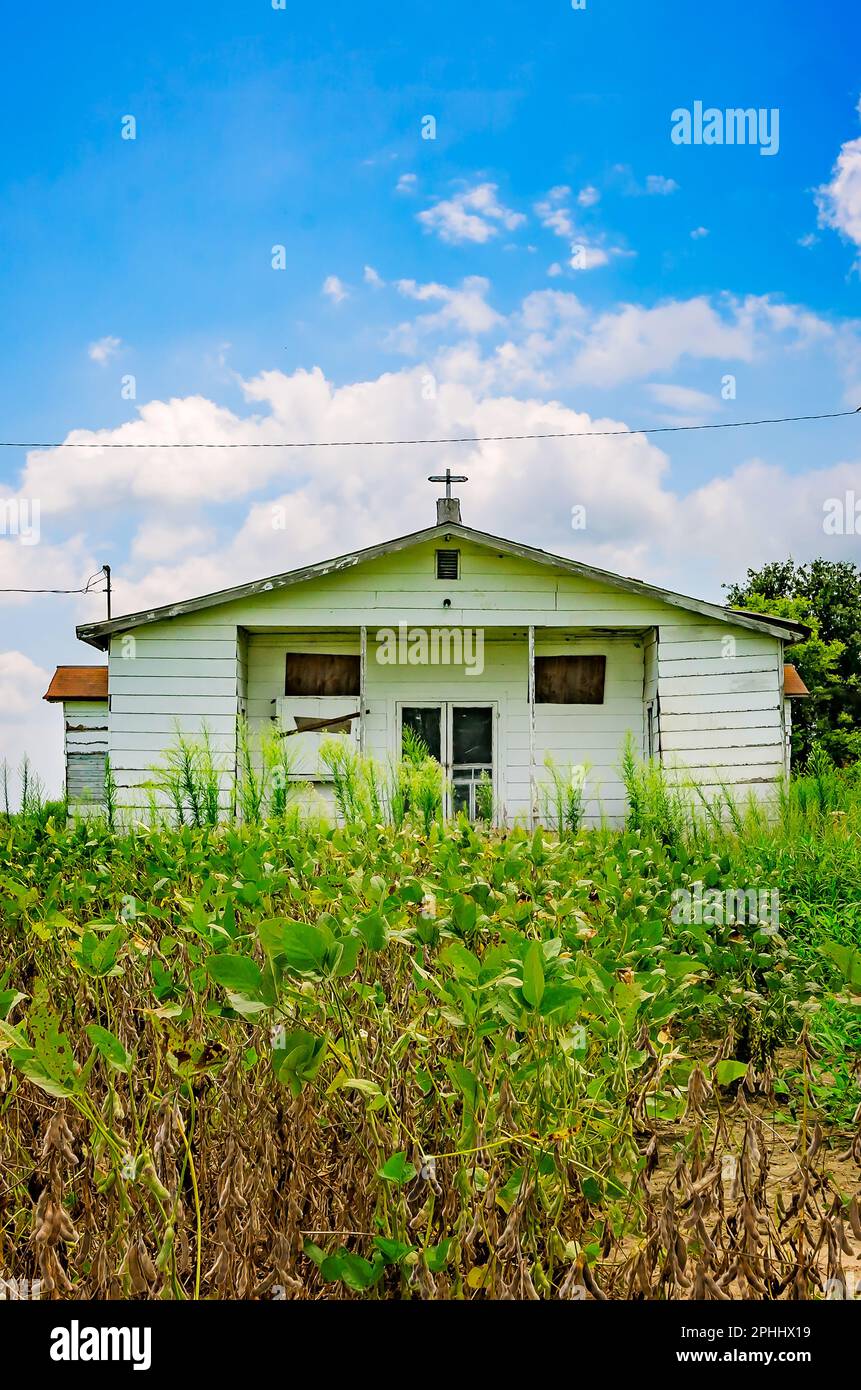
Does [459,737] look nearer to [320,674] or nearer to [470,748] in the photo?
[470,748]

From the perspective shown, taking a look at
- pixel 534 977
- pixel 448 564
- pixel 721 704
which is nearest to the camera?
pixel 534 977

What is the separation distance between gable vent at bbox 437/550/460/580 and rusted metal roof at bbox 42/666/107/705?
17.1 feet

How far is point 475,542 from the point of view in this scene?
47.7ft

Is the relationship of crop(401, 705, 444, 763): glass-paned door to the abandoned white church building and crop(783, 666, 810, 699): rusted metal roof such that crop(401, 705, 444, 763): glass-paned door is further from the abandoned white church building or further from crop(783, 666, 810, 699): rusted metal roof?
crop(783, 666, 810, 699): rusted metal roof

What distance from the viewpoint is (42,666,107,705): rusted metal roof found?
52.1ft

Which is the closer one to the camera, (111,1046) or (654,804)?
(111,1046)

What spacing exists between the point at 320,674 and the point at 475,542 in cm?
299

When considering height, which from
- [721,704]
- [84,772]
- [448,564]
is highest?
[448,564]

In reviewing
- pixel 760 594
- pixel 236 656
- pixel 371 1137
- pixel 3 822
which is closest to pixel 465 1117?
pixel 371 1137

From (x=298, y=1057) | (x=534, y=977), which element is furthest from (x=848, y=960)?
(x=298, y=1057)

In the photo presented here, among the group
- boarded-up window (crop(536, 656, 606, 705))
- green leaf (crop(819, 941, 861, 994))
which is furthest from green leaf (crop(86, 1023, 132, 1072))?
boarded-up window (crop(536, 656, 606, 705))

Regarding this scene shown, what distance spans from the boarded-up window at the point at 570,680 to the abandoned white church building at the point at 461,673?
3 cm

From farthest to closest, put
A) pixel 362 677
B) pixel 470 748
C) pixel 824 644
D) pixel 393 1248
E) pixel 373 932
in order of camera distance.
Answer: pixel 824 644
pixel 470 748
pixel 362 677
pixel 373 932
pixel 393 1248

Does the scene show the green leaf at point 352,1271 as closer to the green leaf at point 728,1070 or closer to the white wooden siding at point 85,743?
the green leaf at point 728,1070
